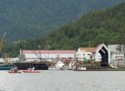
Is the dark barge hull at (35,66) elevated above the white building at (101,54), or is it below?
below

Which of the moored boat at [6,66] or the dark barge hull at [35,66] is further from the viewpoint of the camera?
the moored boat at [6,66]

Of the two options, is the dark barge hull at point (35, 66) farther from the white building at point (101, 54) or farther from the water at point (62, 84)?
the water at point (62, 84)

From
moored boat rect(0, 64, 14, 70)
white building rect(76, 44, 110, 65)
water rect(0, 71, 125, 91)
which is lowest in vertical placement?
water rect(0, 71, 125, 91)

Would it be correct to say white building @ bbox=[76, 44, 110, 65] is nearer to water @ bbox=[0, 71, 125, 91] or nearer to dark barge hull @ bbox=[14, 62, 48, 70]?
dark barge hull @ bbox=[14, 62, 48, 70]

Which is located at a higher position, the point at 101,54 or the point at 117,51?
the point at 117,51

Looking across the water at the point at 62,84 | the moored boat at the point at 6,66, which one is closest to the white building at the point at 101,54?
the moored boat at the point at 6,66

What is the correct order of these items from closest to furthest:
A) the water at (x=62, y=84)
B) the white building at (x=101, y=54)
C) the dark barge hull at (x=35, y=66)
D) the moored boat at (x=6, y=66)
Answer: the water at (x=62, y=84)
the dark barge hull at (x=35, y=66)
the white building at (x=101, y=54)
the moored boat at (x=6, y=66)

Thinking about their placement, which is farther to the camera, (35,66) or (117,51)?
(117,51)

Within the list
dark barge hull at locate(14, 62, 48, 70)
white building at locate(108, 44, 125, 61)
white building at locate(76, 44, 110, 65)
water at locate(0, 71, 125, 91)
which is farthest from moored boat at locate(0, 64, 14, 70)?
water at locate(0, 71, 125, 91)

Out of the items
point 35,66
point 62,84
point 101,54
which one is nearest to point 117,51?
point 101,54

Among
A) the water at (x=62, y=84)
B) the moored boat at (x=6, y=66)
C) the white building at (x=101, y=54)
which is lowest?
the water at (x=62, y=84)

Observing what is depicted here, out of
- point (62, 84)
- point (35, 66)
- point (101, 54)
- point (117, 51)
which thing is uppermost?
point (117, 51)

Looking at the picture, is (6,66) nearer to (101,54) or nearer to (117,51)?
(101,54)

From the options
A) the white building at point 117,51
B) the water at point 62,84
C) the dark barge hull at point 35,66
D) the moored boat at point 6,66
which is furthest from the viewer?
the white building at point 117,51
